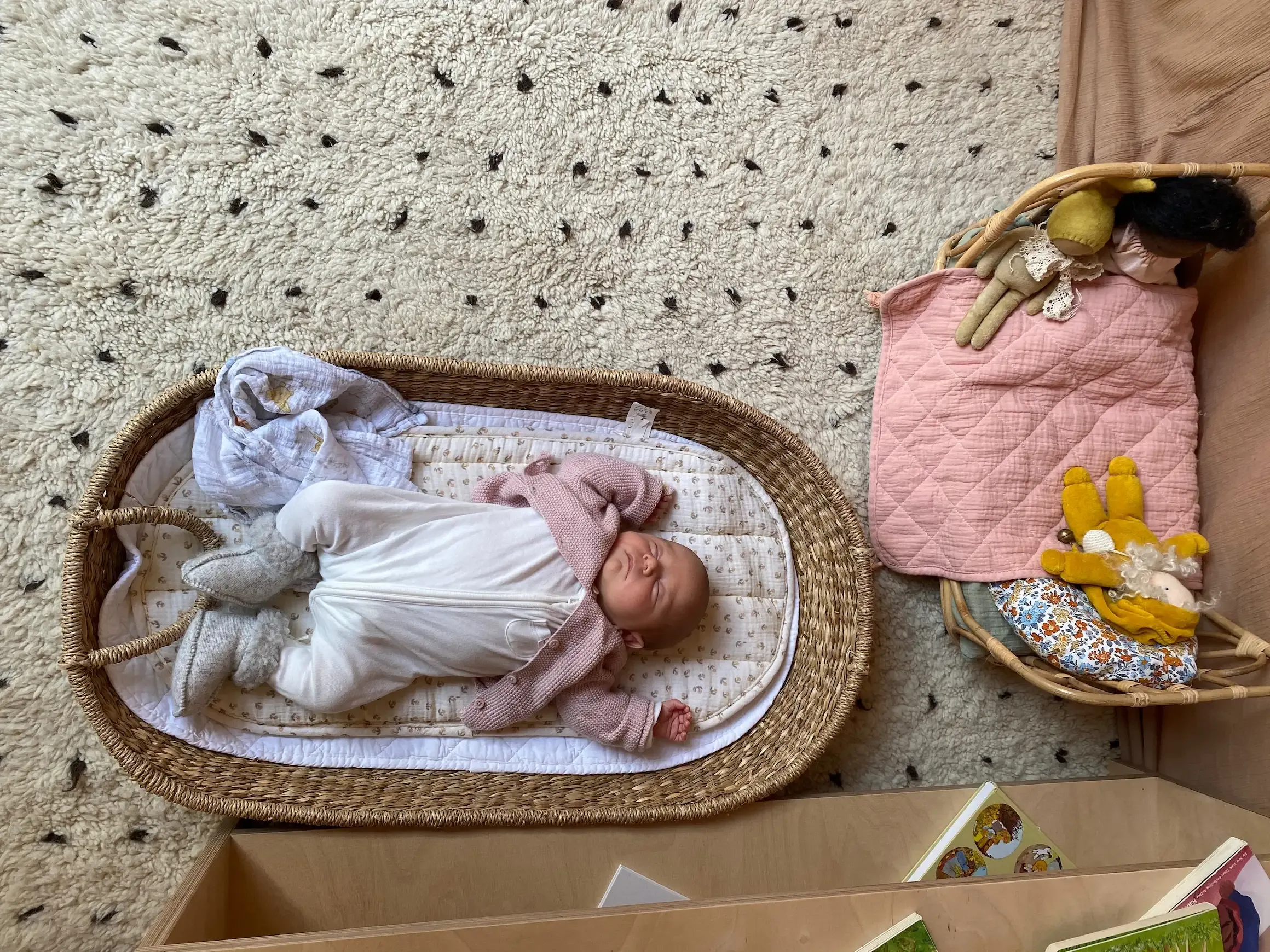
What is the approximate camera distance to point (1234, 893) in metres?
0.94

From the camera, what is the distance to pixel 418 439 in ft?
4.58


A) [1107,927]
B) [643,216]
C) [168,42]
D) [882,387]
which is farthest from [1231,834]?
[168,42]

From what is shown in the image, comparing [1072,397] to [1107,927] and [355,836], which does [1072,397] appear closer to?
[1107,927]

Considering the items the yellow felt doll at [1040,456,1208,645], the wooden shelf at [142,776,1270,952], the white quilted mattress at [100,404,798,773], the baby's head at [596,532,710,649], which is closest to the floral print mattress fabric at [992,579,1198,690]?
the yellow felt doll at [1040,456,1208,645]

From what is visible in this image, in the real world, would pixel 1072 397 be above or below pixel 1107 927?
above

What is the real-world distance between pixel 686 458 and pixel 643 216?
1.52 ft

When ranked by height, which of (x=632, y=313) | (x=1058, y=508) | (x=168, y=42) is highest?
(x=168, y=42)

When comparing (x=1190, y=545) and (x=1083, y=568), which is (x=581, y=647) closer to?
(x=1083, y=568)

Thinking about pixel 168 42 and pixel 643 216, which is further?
pixel 643 216

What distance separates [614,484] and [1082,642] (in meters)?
0.79

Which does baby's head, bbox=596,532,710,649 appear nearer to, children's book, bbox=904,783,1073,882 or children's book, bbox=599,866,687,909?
children's book, bbox=599,866,687,909

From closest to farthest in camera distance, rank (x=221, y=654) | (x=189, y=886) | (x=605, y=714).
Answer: (x=189, y=886) → (x=221, y=654) → (x=605, y=714)

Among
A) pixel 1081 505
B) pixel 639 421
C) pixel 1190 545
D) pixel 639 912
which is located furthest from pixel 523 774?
pixel 1190 545

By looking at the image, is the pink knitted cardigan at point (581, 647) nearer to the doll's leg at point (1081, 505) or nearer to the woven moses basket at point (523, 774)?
the woven moses basket at point (523, 774)
